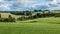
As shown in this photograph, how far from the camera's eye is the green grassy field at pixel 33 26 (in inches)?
144

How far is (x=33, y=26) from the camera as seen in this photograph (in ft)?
12.2

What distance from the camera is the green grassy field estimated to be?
12.0 ft

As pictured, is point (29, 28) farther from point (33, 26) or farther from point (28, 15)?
point (28, 15)

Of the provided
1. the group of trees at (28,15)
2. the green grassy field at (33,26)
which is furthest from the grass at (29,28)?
the group of trees at (28,15)

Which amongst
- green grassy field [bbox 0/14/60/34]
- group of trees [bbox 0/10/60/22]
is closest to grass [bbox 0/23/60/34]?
green grassy field [bbox 0/14/60/34]

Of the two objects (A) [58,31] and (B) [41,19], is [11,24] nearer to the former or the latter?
(B) [41,19]

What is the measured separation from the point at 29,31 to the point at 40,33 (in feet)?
0.96

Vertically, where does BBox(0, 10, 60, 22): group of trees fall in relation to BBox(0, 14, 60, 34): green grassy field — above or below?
above

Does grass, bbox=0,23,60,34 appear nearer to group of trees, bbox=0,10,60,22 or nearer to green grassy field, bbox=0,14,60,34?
green grassy field, bbox=0,14,60,34

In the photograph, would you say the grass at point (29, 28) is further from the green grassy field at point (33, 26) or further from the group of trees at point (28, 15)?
the group of trees at point (28, 15)

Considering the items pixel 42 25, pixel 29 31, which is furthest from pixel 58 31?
pixel 29 31

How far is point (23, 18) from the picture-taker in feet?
12.9

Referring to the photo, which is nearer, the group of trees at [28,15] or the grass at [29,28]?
the grass at [29,28]

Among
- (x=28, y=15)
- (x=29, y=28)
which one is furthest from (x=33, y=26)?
(x=28, y=15)
